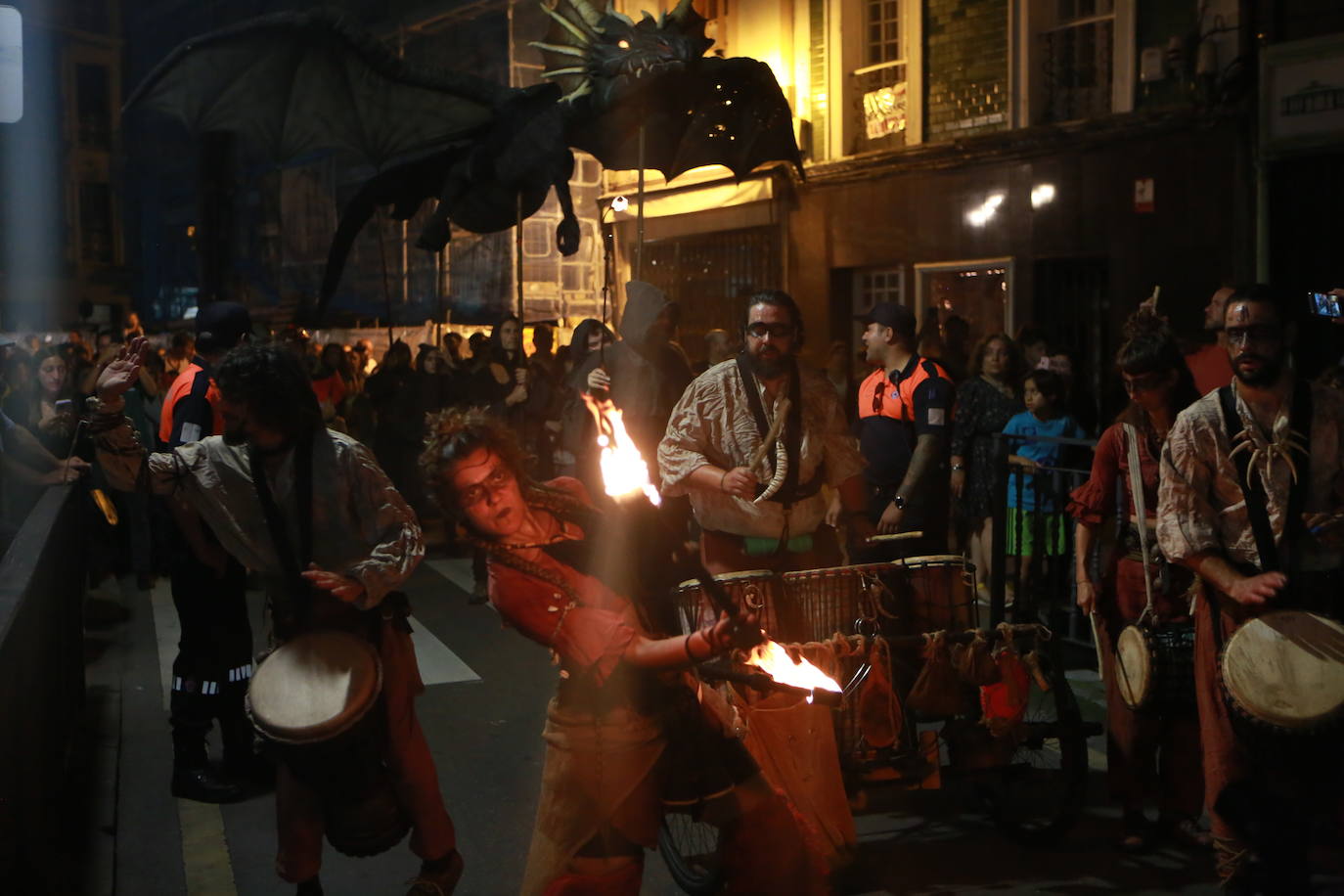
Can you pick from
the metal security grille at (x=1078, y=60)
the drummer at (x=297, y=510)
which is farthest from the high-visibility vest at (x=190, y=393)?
the metal security grille at (x=1078, y=60)

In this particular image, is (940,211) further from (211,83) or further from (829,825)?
(829,825)

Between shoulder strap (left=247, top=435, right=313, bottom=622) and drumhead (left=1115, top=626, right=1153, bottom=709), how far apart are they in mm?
2939

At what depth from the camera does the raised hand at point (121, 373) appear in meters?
4.29

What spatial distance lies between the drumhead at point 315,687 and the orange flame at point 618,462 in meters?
1.18

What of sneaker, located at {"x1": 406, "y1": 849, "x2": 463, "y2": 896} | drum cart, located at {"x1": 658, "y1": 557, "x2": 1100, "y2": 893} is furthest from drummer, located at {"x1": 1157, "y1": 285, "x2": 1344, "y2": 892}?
sneaker, located at {"x1": 406, "y1": 849, "x2": 463, "y2": 896}

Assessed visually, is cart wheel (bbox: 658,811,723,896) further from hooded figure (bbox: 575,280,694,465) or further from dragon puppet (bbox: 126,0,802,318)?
dragon puppet (bbox: 126,0,802,318)

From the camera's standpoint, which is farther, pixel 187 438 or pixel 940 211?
pixel 940 211

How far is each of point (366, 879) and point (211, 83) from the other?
5110 millimetres

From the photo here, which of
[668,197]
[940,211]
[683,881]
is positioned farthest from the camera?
[668,197]

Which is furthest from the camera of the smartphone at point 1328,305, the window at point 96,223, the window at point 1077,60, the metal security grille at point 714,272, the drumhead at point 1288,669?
the window at point 96,223

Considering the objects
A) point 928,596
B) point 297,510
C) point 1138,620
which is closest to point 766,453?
point 928,596

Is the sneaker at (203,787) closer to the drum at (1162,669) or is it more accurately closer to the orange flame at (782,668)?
the orange flame at (782,668)

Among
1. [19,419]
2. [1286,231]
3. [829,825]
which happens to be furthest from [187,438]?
[1286,231]

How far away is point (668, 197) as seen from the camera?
68.8 ft
